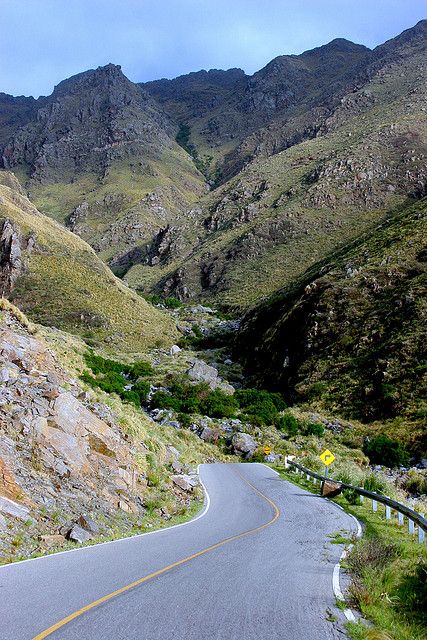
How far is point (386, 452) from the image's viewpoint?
100 ft

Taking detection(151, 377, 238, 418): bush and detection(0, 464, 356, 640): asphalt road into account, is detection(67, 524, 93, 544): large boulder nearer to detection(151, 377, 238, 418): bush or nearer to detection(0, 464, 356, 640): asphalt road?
detection(0, 464, 356, 640): asphalt road

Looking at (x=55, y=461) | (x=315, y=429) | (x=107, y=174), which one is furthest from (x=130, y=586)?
(x=107, y=174)

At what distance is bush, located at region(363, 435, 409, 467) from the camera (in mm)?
29500

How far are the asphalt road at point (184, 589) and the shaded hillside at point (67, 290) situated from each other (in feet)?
151

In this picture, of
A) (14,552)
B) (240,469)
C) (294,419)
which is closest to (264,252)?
(294,419)

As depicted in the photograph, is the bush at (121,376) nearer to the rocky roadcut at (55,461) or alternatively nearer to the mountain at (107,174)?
the rocky roadcut at (55,461)

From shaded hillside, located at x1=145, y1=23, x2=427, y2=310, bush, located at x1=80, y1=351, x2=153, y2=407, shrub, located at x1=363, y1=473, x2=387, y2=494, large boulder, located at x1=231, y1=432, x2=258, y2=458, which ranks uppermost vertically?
shaded hillside, located at x1=145, y1=23, x2=427, y2=310

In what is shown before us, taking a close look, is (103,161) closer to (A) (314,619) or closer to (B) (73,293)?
(B) (73,293)

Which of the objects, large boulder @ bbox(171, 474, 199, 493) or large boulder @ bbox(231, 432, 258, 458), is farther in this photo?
large boulder @ bbox(231, 432, 258, 458)

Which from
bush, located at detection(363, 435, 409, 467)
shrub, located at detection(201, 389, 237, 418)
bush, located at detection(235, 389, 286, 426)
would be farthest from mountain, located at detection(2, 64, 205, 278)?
bush, located at detection(363, 435, 409, 467)

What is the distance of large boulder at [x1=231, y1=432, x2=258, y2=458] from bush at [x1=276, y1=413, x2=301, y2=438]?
10.1 feet

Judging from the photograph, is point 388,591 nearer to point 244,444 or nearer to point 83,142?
point 244,444

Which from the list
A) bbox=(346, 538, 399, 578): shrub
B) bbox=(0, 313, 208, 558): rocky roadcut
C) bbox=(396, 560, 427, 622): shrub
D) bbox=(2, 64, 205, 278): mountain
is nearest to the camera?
Result: bbox=(396, 560, 427, 622): shrub

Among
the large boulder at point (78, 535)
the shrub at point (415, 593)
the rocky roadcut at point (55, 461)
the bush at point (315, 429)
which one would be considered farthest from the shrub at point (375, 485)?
the bush at point (315, 429)
